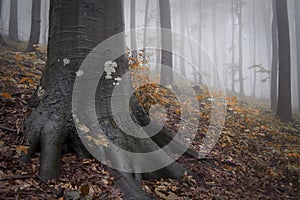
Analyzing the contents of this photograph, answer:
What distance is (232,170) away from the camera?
390 centimetres

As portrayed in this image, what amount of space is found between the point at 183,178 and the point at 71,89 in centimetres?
184

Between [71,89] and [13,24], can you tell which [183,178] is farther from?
[13,24]

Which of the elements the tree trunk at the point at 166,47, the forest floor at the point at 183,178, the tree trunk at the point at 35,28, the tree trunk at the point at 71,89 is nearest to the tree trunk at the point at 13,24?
the tree trunk at the point at 35,28

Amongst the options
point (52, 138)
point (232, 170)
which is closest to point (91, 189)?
point (52, 138)

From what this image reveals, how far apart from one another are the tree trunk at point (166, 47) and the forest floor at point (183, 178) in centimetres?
403

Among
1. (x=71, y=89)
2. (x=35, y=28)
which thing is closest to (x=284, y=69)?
(x=71, y=89)

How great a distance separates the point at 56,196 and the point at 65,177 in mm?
340

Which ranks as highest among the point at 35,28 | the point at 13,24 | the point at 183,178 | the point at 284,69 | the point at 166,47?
the point at 13,24

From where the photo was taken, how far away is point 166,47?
10.2 m

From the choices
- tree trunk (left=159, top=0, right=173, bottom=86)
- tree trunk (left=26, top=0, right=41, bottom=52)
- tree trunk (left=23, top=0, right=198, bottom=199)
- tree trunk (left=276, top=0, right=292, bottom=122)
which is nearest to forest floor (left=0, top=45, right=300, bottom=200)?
tree trunk (left=23, top=0, right=198, bottom=199)

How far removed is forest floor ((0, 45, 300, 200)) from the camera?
6.88 ft

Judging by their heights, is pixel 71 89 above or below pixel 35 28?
below

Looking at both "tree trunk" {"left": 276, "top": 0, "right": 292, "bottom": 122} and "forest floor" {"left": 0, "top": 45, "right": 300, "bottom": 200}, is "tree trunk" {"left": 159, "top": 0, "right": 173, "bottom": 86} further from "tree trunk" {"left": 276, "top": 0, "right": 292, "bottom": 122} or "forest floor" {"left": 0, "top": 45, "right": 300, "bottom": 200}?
"tree trunk" {"left": 276, "top": 0, "right": 292, "bottom": 122}

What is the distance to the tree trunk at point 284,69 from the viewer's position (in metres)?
9.20
